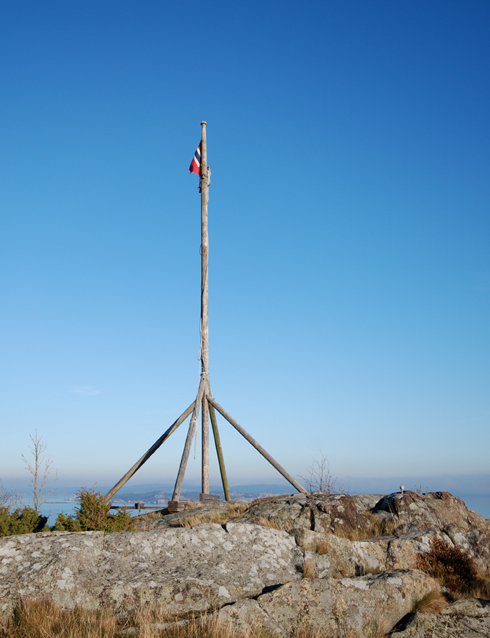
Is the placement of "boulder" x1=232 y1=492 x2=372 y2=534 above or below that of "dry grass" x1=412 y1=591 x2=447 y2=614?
above

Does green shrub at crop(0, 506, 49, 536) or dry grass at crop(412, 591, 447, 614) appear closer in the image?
dry grass at crop(412, 591, 447, 614)

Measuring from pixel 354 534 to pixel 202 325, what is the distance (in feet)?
27.1

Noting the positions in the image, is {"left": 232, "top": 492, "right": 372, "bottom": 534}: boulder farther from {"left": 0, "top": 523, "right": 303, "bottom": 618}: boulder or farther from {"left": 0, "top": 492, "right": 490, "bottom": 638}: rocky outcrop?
{"left": 0, "top": 523, "right": 303, "bottom": 618}: boulder

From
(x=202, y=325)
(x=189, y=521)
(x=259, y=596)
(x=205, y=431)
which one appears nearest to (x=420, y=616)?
(x=259, y=596)

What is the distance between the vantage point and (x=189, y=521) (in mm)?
12188

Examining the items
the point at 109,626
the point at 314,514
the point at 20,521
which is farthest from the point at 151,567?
the point at 314,514

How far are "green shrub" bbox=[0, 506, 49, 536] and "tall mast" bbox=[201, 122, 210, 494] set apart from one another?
21.5ft

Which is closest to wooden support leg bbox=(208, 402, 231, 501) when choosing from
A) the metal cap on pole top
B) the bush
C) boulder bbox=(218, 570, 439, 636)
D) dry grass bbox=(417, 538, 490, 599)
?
the metal cap on pole top

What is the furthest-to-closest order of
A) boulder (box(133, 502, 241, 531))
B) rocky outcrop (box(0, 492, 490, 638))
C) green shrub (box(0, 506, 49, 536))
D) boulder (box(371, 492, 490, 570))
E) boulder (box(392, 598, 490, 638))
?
boulder (box(371, 492, 490, 570))
boulder (box(133, 502, 241, 531))
green shrub (box(0, 506, 49, 536))
boulder (box(392, 598, 490, 638))
rocky outcrop (box(0, 492, 490, 638))

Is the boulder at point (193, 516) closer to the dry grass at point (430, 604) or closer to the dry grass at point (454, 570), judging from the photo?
the dry grass at point (454, 570)

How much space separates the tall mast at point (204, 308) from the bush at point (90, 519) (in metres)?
5.77

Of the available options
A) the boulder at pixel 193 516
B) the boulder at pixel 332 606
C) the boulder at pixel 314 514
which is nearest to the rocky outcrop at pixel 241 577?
the boulder at pixel 332 606

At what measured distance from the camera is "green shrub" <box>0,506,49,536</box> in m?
9.55

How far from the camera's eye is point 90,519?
33.4 ft
